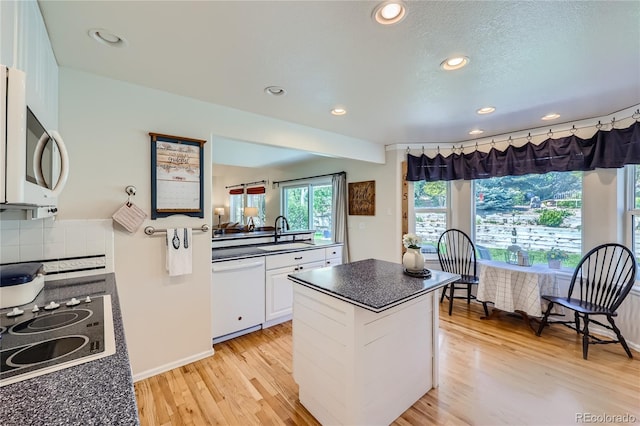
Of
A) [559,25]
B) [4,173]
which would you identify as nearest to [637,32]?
[559,25]

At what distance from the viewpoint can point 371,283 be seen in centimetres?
178

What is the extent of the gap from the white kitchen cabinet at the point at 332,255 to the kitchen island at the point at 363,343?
1.63m

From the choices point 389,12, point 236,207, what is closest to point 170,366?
point 389,12

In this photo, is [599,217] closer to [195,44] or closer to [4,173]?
[195,44]

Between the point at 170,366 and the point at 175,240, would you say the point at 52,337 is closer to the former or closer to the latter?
the point at 175,240

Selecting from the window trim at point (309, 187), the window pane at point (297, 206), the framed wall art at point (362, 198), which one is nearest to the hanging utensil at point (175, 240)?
the framed wall art at point (362, 198)

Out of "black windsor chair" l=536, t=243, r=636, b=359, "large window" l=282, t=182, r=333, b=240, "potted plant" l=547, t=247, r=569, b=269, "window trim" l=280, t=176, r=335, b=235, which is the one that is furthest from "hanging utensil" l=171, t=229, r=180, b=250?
"potted plant" l=547, t=247, r=569, b=269

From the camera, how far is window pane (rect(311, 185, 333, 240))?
5.36m

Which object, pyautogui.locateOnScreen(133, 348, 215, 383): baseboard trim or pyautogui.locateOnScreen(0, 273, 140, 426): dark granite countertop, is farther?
pyautogui.locateOnScreen(133, 348, 215, 383): baseboard trim

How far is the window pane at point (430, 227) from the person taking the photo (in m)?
4.11

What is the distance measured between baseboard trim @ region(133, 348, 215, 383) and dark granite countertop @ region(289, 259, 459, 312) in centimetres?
128

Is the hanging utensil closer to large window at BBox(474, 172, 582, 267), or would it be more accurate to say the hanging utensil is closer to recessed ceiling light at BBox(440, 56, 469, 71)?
recessed ceiling light at BBox(440, 56, 469, 71)

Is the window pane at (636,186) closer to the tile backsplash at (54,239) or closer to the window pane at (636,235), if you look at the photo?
the window pane at (636,235)

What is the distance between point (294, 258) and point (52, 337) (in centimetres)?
239
